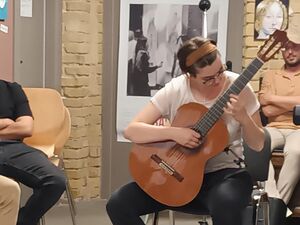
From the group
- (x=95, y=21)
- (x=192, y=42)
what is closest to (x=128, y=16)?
(x=95, y=21)

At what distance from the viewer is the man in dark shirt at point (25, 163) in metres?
3.03

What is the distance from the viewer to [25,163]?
3.11 m

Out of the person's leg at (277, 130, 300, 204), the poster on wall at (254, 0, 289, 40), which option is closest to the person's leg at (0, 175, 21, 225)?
the person's leg at (277, 130, 300, 204)

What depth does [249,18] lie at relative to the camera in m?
4.12

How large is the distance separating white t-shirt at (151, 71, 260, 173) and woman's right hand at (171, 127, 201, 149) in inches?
4.3

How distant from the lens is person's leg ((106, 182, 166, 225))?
2586 millimetres

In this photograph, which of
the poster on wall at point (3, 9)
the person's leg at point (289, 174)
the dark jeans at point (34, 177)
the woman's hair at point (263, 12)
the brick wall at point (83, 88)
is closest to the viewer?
the dark jeans at point (34, 177)

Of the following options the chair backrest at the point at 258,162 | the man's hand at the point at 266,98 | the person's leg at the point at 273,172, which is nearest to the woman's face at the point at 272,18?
the man's hand at the point at 266,98

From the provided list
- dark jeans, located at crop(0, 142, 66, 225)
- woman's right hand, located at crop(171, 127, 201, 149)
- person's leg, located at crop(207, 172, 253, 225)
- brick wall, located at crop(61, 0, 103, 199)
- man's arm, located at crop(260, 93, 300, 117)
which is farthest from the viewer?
brick wall, located at crop(61, 0, 103, 199)

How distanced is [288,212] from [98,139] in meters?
1.75

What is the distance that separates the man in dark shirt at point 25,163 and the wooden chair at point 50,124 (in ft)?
0.71

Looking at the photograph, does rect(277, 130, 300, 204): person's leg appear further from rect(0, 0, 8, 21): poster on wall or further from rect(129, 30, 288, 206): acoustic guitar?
rect(0, 0, 8, 21): poster on wall

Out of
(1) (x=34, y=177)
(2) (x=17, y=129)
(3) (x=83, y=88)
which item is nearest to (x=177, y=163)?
(1) (x=34, y=177)

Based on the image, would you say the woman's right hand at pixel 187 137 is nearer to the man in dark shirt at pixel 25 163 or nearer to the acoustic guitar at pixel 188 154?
the acoustic guitar at pixel 188 154
